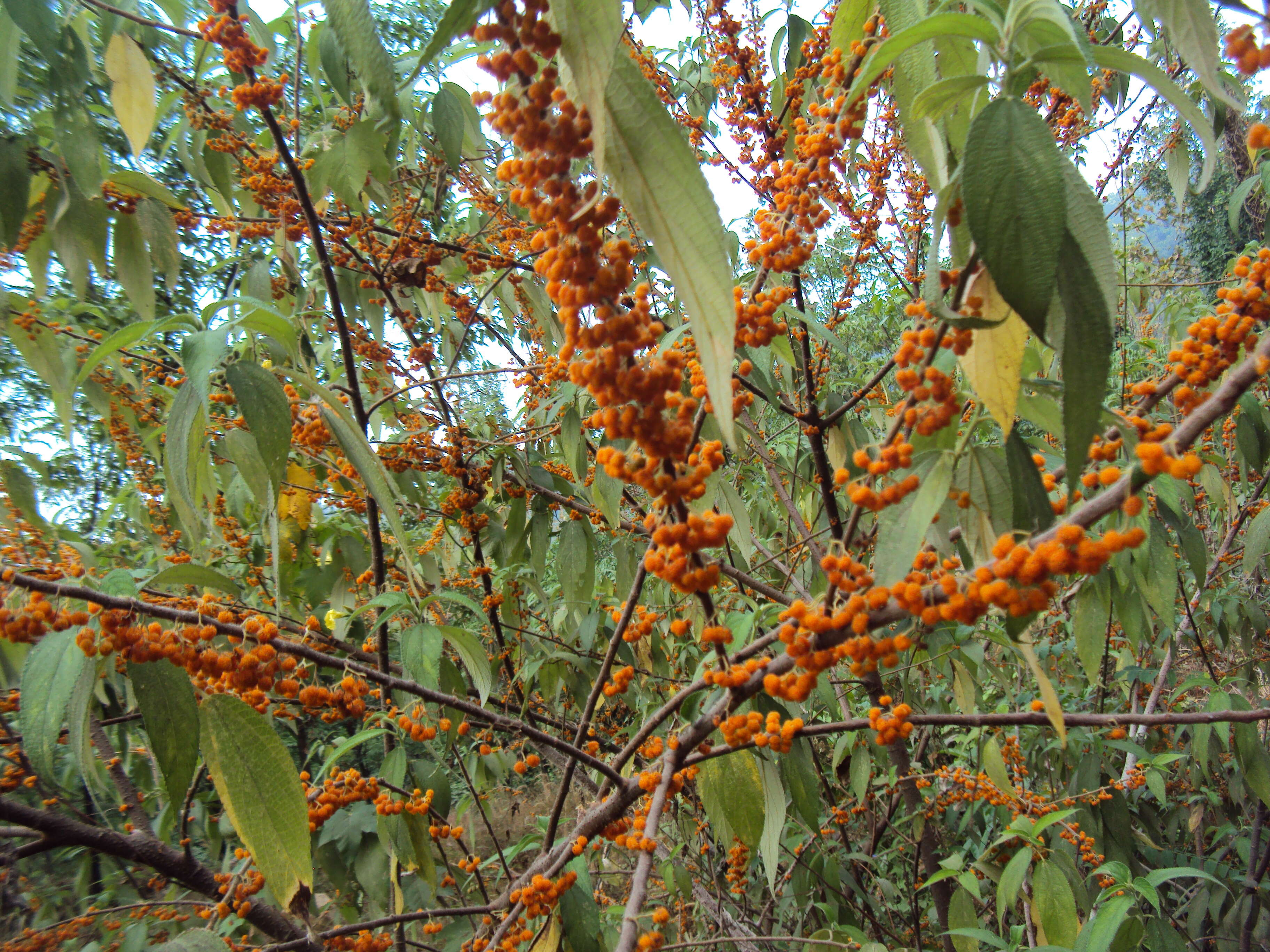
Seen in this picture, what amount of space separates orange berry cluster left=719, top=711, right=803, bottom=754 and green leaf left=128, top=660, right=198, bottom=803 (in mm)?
602

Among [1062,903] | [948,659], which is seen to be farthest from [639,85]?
[948,659]

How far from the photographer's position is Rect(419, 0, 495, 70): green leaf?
0.48m

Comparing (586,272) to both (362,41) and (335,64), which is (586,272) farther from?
(335,64)

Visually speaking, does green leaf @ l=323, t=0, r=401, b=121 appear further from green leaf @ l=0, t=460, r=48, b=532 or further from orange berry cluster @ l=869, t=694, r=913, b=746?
green leaf @ l=0, t=460, r=48, b=532

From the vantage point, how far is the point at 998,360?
2.28ft

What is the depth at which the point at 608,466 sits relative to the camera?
0.62m

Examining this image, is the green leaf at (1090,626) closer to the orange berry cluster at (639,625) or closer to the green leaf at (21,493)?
the orange berry cluster at (639,625)

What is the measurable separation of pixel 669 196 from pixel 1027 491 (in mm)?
444

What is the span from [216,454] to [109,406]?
0.31 m

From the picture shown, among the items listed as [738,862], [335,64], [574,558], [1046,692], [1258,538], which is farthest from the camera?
[1258,538]

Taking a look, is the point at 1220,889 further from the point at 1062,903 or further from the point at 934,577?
the point at 934,577

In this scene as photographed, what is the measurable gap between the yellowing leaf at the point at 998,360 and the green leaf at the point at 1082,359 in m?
0.11

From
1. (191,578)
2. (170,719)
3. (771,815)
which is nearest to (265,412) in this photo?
(191,578)

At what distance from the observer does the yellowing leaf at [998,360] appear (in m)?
0.69
